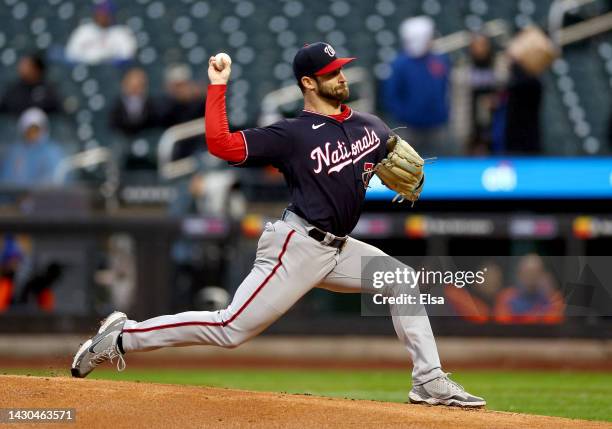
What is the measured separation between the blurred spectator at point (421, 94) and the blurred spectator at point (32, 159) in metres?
3.47

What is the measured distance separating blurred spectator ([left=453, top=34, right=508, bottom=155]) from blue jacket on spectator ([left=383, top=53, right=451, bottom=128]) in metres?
0.44

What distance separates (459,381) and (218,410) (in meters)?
4.69

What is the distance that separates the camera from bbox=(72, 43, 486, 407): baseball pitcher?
19.1ft

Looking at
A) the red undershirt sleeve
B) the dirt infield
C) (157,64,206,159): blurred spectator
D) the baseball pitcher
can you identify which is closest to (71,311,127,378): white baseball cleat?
the baseball pitcher

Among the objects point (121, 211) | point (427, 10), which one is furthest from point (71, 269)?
point (427, 10)

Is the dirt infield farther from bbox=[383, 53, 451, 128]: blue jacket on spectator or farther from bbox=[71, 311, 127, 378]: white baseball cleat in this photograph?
bbox=[383, 53, 451, 128]: blue jacket on spectator

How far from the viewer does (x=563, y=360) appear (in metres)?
11.4

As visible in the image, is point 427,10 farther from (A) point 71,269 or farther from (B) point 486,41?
(A) point 71,269

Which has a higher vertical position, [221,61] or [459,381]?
[221,61]

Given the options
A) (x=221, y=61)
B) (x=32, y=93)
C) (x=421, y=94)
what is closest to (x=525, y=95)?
(x=421, y=94)

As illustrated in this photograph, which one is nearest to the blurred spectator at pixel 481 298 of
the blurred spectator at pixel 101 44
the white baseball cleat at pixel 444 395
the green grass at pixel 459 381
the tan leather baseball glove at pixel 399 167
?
the green grass at pixel 459 381

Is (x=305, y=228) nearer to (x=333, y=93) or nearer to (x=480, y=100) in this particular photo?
(x=333, y=93)

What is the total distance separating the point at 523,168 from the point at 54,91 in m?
5.34

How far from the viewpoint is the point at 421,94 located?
11945 mm
